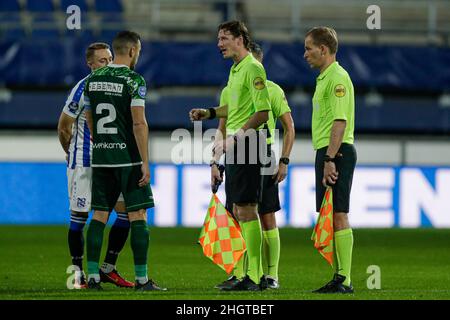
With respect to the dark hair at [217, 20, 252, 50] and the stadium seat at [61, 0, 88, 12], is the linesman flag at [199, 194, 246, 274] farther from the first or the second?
the stadium seat at [61, 0, 88, 12]

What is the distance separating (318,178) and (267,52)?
11.7 meters

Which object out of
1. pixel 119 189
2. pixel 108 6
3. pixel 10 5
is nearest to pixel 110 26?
pixel 108 6

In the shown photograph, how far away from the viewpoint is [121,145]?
7871 mm

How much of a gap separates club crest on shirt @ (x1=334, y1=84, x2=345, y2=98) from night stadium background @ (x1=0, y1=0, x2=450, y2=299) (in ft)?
27.3

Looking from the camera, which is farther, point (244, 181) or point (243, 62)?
point (243, 62)

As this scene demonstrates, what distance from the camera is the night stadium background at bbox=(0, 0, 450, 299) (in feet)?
59.9

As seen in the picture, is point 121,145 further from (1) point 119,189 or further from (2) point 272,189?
(2) point 272,189

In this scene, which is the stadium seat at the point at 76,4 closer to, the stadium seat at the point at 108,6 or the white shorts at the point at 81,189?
the stadium seat at the point at 108,6

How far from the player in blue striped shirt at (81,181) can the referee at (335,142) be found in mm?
1622

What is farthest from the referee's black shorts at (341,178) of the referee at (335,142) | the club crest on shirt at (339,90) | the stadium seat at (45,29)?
the stadium seat at (45,29)

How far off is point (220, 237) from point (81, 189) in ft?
3.66

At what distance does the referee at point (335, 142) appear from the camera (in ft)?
25.5
